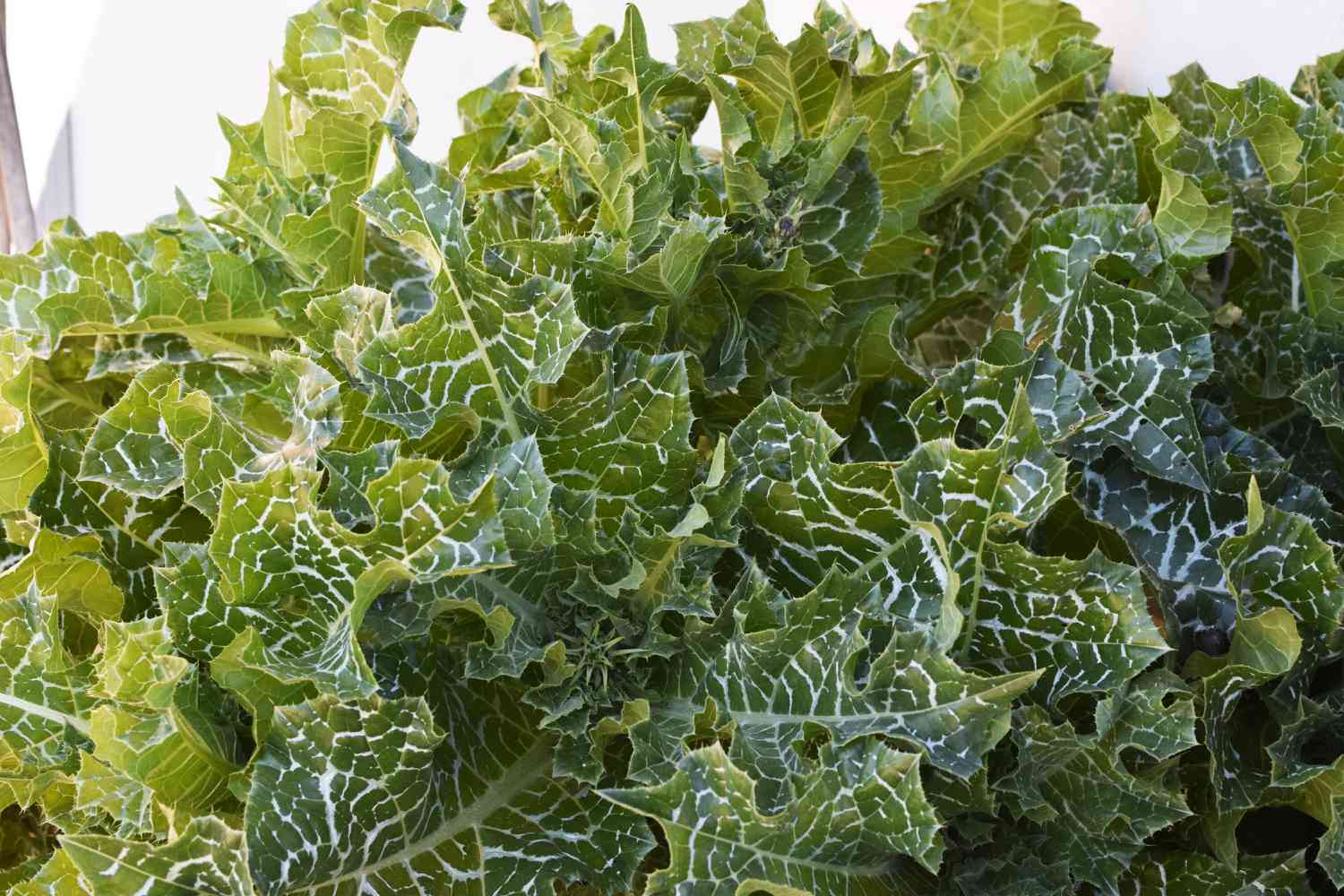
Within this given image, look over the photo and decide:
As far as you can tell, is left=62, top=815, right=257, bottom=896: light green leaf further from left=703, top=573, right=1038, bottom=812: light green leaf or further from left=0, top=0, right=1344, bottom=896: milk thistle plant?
left=703, top=573, right=1038, bottom=812: light green leaf

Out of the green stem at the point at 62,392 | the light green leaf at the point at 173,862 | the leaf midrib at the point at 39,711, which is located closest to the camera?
the light green leaf at the point at 173,862

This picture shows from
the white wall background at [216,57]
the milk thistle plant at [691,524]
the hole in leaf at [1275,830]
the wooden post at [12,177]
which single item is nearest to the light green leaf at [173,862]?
the milk thistle plant at [691,524]

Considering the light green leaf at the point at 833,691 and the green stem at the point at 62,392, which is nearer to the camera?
the light green leaf at the point at 833,691

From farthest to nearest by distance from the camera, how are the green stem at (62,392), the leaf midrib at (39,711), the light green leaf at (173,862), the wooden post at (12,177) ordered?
the wooden post at (12,177)
the green stem at (62,392)
the leaf midrib at (39,711)
the light green leaf at (173,862)

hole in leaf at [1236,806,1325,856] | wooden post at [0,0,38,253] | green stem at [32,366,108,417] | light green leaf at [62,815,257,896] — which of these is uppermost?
wooden post at [0,0,38,253]

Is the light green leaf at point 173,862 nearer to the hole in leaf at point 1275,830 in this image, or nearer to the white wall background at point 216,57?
the hole in leaf at point 1275,830

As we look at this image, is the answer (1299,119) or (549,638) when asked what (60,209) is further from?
(1299,119)

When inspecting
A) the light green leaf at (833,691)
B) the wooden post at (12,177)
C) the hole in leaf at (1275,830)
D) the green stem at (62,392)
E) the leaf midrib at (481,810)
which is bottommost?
the hole in leaf at (1275,830)

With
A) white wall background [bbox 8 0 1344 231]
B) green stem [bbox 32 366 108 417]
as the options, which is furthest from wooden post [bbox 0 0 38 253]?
green stem [bbox 32 366 108 417]
